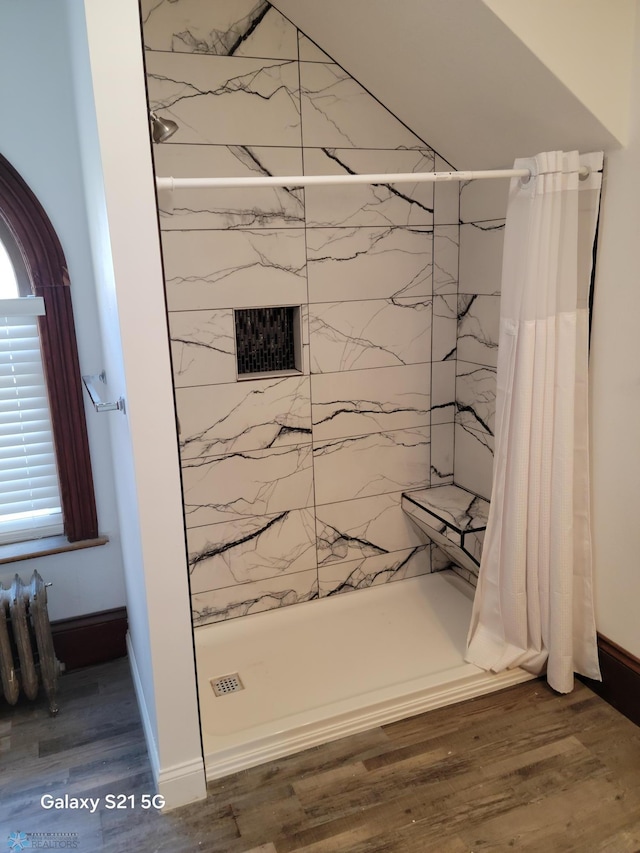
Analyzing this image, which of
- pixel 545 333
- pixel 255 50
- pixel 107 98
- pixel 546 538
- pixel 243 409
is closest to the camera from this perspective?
pixel 107 98

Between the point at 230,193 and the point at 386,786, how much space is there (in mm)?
2056

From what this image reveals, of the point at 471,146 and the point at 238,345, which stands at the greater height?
the point at 471,146

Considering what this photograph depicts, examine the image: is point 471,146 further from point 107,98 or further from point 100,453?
point 100,453

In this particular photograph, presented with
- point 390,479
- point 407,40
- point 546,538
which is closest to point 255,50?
point 407,40

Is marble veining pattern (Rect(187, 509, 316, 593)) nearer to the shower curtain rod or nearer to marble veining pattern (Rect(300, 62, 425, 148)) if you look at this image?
the shower curtain rod

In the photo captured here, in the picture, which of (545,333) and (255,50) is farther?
(255,50)

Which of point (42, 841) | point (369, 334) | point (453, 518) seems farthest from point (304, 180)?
point (42, 841)

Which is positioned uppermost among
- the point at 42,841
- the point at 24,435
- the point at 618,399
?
the point at 618,399

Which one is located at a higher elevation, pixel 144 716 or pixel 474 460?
pixel 474 460

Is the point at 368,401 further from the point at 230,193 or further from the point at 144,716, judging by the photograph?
the point at 144,716

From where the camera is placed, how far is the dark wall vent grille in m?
2.64

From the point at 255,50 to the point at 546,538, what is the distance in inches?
79.6

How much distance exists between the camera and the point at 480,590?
2398 mm

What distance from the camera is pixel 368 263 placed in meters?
2.70
